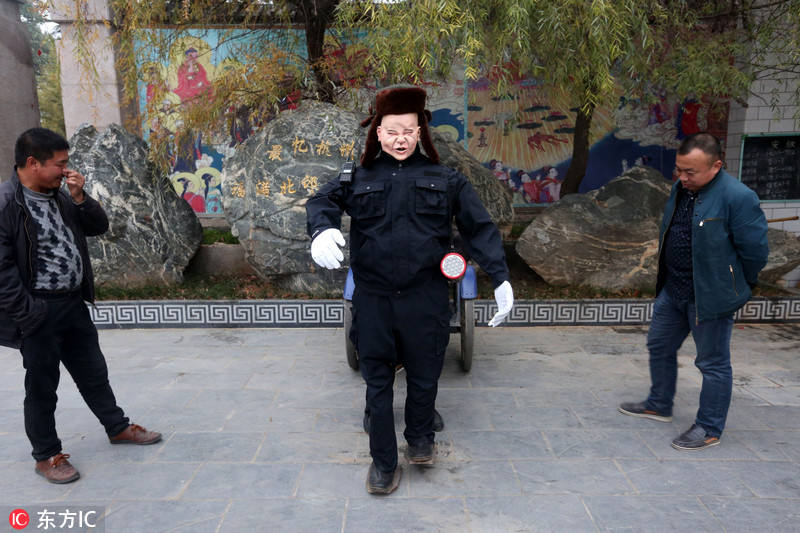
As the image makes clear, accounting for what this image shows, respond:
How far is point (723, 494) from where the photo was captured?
8.79 ft

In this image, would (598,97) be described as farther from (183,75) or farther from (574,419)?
(183,75)

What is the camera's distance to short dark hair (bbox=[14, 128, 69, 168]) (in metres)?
2.74

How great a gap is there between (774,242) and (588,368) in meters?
3.33

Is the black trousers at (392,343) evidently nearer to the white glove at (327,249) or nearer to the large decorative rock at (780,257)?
the white glove at (327,249)

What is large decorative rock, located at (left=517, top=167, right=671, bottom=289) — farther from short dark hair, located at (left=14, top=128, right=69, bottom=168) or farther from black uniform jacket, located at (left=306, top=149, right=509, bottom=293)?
short dark hair, located at (left=14, top=128, right=69, bottom=168)

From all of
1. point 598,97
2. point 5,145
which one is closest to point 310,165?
point 598,97

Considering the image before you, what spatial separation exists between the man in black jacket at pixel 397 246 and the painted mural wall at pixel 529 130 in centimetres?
579

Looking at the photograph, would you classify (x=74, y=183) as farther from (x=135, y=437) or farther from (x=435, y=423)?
(x=435, y=423)

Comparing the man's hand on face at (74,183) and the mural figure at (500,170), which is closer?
the man's hand on face at (74,183)

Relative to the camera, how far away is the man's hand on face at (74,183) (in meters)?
2.88

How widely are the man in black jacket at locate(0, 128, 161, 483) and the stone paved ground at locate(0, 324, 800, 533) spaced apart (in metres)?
0.42

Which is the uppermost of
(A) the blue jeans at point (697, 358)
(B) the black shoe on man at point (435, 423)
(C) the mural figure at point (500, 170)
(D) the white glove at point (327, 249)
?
(C) the mural figure at point (500, 170)

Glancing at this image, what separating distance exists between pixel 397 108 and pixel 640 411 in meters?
2.46

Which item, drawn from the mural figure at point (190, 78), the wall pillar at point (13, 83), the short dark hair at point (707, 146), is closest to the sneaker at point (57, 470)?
the short dark hair at point (707, 146)
